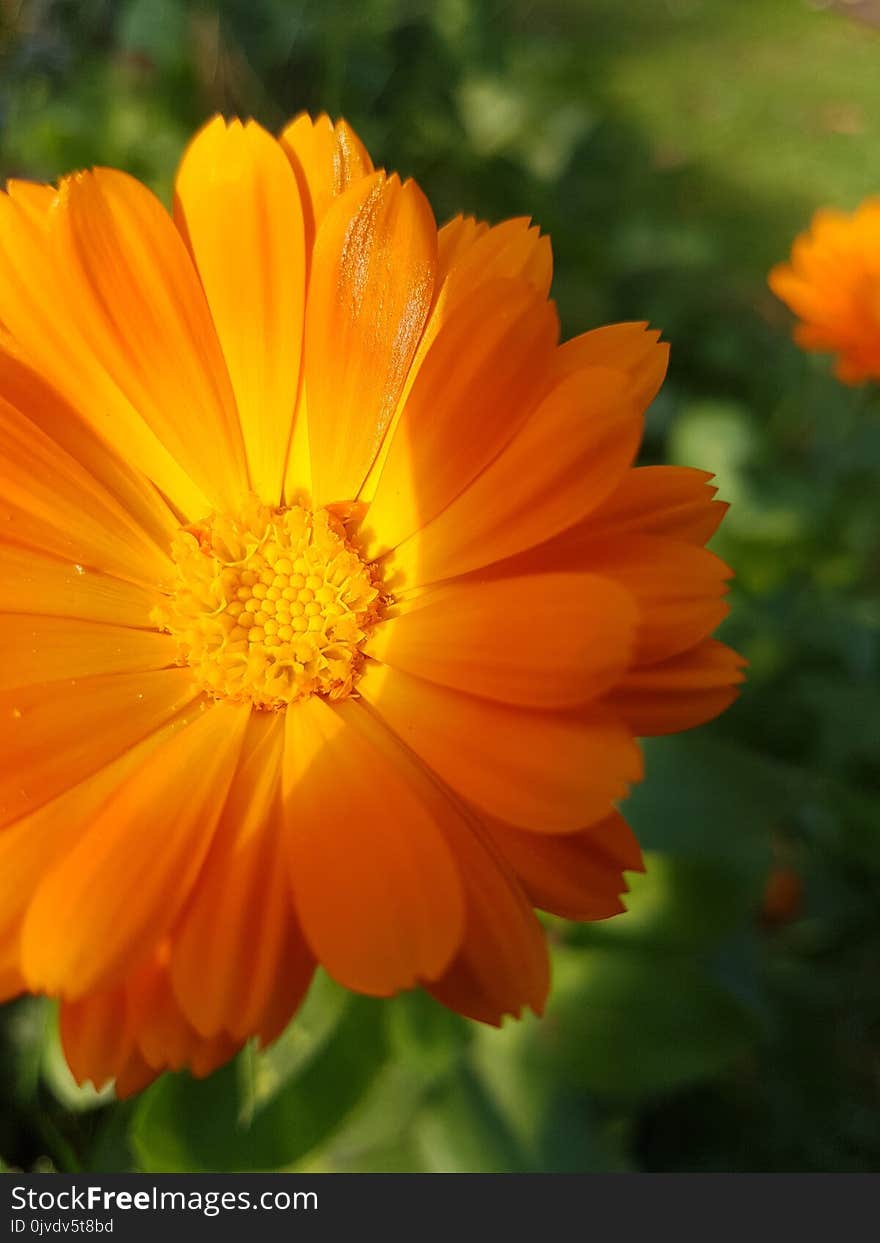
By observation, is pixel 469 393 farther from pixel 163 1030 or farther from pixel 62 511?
pixel 163 1030

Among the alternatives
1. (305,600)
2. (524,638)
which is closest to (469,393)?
(524,638)

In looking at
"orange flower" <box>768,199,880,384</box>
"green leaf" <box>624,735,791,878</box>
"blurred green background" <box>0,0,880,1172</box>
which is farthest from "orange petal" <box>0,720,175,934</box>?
"orange flower" <box>768,199,880,384</box>

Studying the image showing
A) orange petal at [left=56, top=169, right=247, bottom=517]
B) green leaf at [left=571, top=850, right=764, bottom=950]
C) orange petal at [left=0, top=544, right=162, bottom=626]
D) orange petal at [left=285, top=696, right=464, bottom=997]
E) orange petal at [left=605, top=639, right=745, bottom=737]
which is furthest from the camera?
green leaf at [left=571, top=850, right=764, bottom=950]

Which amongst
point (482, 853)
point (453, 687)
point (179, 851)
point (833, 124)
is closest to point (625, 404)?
point (453, 687)

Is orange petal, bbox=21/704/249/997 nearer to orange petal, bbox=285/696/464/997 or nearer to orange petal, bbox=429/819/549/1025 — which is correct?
orange petal, bbox=285/696/464/997

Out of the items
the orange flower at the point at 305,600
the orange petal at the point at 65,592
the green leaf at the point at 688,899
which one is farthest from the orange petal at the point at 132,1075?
the green leaf at the point at 688,899

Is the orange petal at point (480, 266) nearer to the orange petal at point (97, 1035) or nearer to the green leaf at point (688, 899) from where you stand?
the orange petal at point (97, 1035)
